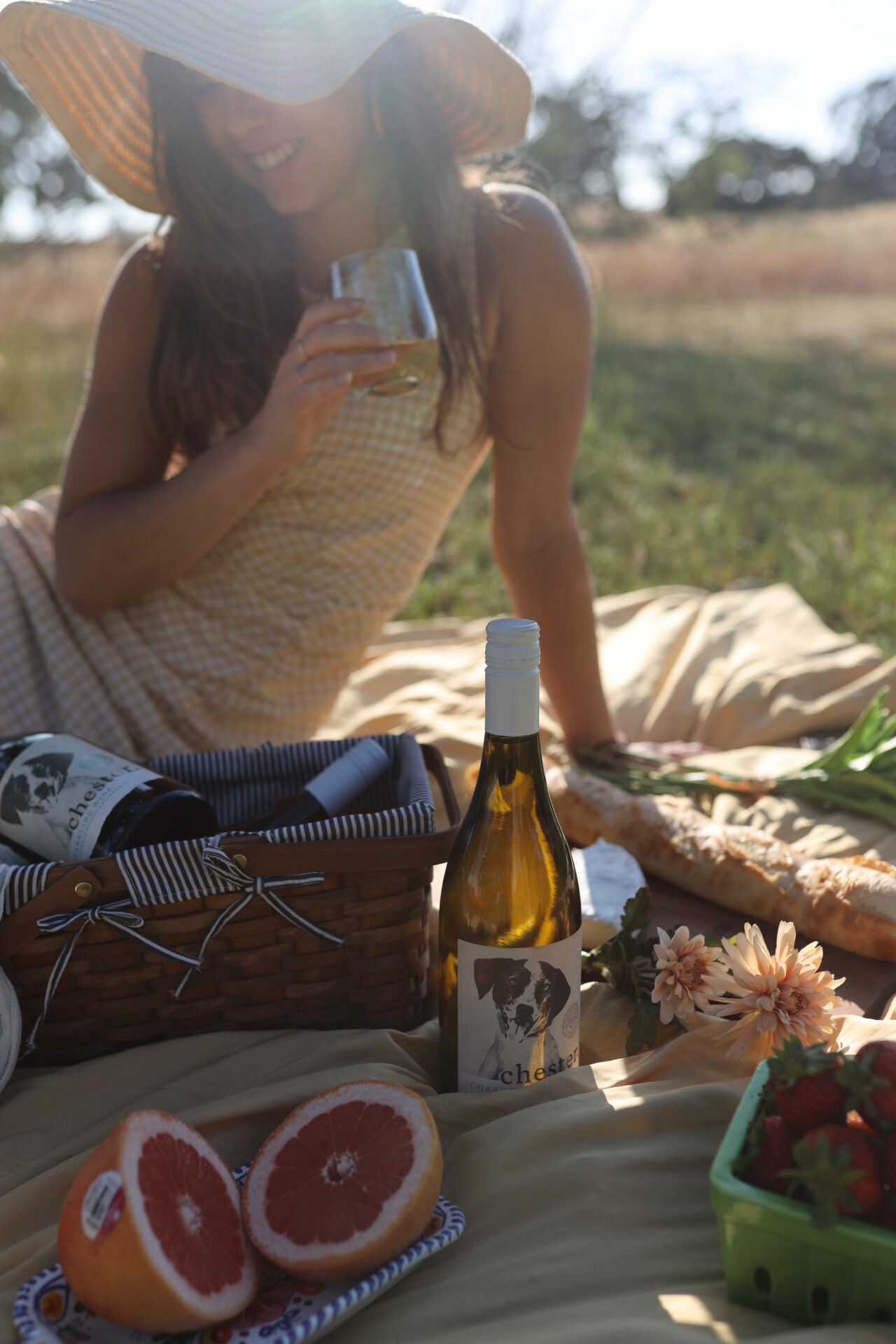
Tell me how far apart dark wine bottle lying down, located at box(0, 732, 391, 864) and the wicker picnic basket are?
0.07m

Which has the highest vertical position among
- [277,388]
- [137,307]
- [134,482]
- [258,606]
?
[137,307]

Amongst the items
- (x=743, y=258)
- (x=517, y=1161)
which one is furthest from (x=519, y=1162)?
(x=743, y=258)

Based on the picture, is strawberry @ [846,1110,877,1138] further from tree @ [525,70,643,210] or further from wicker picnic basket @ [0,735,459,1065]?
tree @ [525,70,643,210]

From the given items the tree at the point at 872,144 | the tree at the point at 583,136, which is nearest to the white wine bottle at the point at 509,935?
the tree at the point at 583,136

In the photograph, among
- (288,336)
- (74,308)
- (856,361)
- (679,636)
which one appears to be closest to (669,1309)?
(288,336)

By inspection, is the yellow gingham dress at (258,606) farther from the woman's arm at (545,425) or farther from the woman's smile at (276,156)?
the woman's smile at (276,156)

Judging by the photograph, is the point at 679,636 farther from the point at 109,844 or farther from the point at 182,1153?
the point at 182,1153

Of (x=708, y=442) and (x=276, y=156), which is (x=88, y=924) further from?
(x=708, y=442)

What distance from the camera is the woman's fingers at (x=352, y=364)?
168 cm

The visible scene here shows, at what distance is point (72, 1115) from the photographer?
132cm

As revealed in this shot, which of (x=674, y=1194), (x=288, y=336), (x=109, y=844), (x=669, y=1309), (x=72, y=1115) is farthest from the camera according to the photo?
(x=288, y=336)

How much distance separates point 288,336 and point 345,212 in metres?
0.27

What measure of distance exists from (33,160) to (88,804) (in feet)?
34.9

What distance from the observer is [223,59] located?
1703mm
